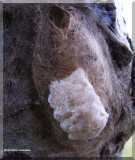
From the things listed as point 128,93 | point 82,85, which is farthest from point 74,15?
point 128,93

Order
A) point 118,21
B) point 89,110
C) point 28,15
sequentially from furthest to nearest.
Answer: point 118,21 → point 28,15 → point 89,110

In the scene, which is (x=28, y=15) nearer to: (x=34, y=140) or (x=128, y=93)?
(x=34, y=140)

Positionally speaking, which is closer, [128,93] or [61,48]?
[61,48]
